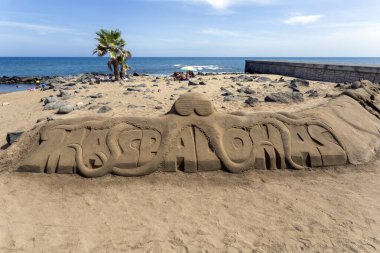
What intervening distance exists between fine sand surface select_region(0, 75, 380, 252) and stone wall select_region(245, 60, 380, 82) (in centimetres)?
1266

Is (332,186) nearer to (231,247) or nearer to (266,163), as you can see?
(266,163)

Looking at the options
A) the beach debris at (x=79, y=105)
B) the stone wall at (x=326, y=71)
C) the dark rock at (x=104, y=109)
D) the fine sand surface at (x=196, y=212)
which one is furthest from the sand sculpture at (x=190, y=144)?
the stone wall at (x=326, y=71)

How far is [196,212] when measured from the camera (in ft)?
13.1

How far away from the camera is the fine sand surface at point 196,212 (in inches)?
134

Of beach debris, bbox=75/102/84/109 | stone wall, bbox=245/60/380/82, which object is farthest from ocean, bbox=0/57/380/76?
beach debris, bbox=75/102/84/109

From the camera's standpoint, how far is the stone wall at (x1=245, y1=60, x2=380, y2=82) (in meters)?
16.0

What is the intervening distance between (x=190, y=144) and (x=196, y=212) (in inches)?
50.9

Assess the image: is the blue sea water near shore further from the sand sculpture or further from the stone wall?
the sand sculpture

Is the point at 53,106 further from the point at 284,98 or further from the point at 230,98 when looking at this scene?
the point at 284,98

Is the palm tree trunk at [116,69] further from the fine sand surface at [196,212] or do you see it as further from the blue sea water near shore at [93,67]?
the fine sand surface at [196,212]

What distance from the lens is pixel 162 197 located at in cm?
433

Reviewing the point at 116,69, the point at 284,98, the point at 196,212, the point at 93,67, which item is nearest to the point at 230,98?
the point at 284,98

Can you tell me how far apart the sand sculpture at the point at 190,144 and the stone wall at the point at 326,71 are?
12567mm

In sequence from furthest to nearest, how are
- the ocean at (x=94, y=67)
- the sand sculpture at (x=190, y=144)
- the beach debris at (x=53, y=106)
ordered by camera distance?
the ocean at (x=94, y=67), the beach debris at (x=53, y=106), the sand sculpture at (x=190, y=144)
